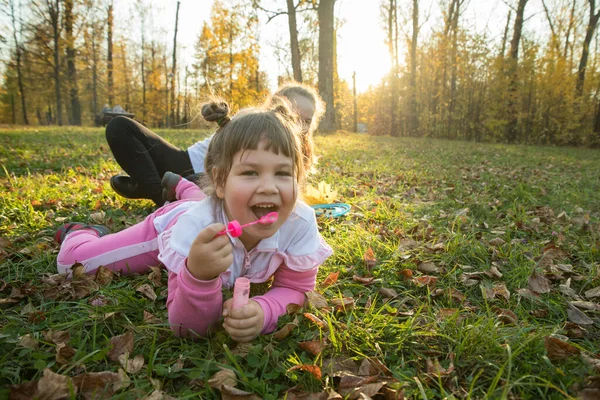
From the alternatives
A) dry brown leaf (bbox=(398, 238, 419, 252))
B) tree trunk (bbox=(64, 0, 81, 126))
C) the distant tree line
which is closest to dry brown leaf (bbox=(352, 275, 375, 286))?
dry brown leaf (bbox=(398, 238, 419, 252))

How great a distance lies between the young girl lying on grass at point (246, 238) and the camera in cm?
129

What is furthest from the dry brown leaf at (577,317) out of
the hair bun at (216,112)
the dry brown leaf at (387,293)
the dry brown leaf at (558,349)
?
the hair bun at (216,112)

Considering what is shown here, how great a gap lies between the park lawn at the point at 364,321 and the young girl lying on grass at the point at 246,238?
112 mm

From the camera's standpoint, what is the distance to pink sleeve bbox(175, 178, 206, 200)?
2424 mm

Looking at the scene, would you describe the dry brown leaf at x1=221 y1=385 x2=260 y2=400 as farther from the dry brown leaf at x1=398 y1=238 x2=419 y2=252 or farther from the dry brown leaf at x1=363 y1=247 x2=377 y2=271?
the dry brown leaf at x1=398 y1=238 x2=419 y2=252

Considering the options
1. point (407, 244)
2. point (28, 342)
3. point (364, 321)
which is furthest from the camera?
point (407, 244)

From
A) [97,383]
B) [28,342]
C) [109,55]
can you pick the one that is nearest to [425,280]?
[97,383]

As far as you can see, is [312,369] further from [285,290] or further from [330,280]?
[330,280]

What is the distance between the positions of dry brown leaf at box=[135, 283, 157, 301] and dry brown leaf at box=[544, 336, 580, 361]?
67.9 inches

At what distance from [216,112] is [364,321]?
4.33 ft

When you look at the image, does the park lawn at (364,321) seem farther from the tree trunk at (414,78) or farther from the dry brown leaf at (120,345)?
the tree trunk at (414,78)

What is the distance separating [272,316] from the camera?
58.2 inches

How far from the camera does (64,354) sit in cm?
129

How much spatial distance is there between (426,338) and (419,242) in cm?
113
